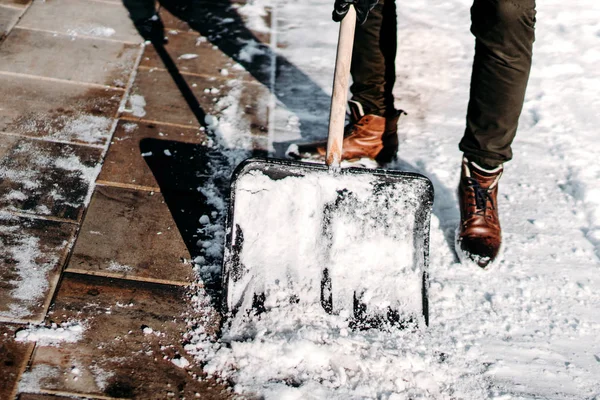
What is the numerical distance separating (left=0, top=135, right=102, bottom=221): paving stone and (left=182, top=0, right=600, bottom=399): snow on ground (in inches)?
20.3

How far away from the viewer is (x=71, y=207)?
8.48ft

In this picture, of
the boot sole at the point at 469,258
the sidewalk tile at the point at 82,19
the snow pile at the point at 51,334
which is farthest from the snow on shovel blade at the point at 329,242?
the sidewalk tile at the point at 82,19

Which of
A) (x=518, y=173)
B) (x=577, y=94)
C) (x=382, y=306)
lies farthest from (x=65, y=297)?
(x=577, y=94)

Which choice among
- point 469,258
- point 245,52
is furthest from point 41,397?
point 245,52

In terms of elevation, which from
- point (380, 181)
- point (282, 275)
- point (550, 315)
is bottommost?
point (550, 315)

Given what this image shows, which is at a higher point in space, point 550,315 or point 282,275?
point 282,275

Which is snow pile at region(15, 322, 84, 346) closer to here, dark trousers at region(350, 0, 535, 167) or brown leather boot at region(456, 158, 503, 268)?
brown leather boot at region(456, 158, 503, 268)

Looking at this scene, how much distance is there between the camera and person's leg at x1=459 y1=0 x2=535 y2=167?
2.37 metres

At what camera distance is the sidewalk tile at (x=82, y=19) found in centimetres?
391

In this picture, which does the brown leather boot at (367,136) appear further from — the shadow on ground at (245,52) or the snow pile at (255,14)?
the snow pile at (255,14)

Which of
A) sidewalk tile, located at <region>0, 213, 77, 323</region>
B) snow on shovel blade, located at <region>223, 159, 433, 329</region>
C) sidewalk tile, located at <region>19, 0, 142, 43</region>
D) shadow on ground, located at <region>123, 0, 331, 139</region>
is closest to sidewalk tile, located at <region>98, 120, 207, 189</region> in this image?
sidewalk tile, located at <region>0, 213, 77, 323</region>

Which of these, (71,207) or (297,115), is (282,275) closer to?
(71,207)

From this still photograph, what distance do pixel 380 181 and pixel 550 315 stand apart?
2.55 ft

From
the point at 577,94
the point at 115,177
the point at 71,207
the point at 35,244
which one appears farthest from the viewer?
the point at 577,94
